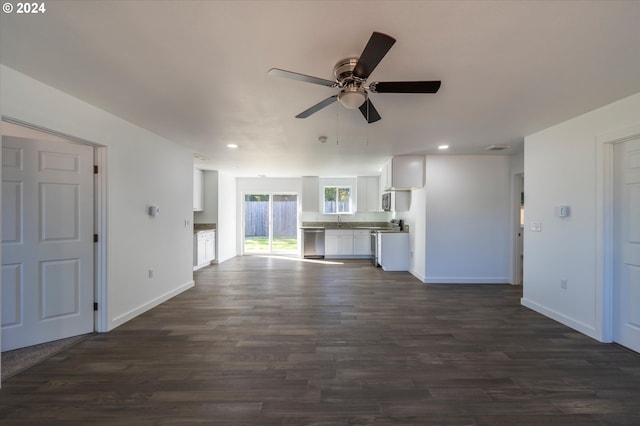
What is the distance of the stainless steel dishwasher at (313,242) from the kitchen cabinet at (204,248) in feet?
8.06

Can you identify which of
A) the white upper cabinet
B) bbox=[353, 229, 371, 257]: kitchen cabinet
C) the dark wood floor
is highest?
the white upper cabinet

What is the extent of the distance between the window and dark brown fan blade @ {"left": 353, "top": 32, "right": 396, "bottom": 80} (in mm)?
6364

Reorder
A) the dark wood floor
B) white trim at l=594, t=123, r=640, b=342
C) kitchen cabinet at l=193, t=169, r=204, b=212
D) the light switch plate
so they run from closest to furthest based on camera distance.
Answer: the dark wood floor → white trim at l=594, t=123, r=640, b=342 → the light switch plate → kitchen cabinet at l=193, t=169, r=204, b=212

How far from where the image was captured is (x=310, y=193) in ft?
25.9

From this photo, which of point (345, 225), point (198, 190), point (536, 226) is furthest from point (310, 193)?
point (536, 226)

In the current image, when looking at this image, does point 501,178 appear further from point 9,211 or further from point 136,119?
point 9,211

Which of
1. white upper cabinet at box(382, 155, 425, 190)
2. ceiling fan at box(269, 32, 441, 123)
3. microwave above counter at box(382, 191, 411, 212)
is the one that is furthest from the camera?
microwave above counter at box(382, 191, 411, 212)

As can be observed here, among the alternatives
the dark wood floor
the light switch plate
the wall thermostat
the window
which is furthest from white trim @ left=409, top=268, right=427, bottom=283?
the window

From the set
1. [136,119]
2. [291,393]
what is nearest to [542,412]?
[291,393]

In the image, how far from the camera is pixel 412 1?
53.0 inches

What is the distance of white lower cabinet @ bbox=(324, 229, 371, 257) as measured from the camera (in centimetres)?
762

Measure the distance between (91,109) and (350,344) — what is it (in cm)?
360

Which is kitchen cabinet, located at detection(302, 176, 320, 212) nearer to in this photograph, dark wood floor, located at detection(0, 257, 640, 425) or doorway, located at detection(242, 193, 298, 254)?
doorway, located at detection(242, 193, 298, 254)

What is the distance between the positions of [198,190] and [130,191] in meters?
3.32
